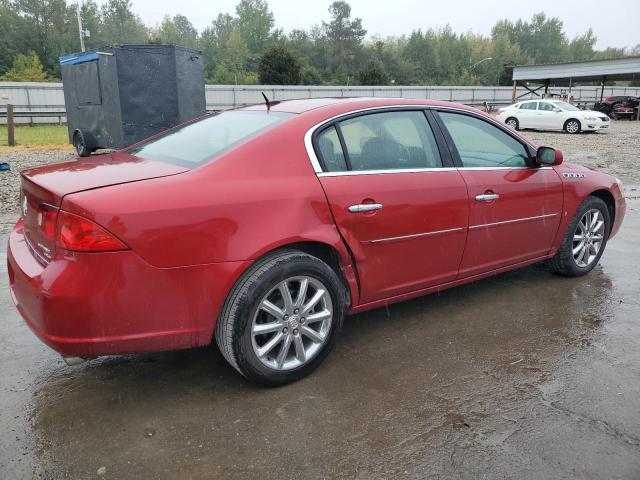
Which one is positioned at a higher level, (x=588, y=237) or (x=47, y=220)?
(x=47, y=220)

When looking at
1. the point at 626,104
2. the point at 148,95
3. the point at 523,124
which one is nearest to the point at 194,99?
the point at 148,95

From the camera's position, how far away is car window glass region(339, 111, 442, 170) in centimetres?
327

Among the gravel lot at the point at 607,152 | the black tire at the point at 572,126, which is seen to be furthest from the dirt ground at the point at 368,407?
the black tire at the point at 572,126

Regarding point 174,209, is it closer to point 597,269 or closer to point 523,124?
point 597,269

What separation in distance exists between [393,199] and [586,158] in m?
12.6

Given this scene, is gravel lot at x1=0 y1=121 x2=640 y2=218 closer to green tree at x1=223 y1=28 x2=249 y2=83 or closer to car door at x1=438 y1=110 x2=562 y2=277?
car door at x1=438 y1=110 x2=562 y2=277

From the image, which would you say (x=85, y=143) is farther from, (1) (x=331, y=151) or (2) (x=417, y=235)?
(2) (x=417, y=235)

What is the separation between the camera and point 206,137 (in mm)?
3299

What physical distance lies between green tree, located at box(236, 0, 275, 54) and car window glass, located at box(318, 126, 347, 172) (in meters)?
101

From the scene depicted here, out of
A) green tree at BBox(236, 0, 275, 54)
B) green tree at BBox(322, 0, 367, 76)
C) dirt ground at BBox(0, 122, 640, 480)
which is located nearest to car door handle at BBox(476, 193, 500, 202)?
dirt ground at BBox(0, 122, 640, 480)

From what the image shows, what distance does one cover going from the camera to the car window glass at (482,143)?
12.4 ft

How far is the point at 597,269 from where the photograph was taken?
16.5ft

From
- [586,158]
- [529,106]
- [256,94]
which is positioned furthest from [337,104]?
[256,94]

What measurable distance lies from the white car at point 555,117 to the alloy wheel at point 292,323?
70.6 feet
